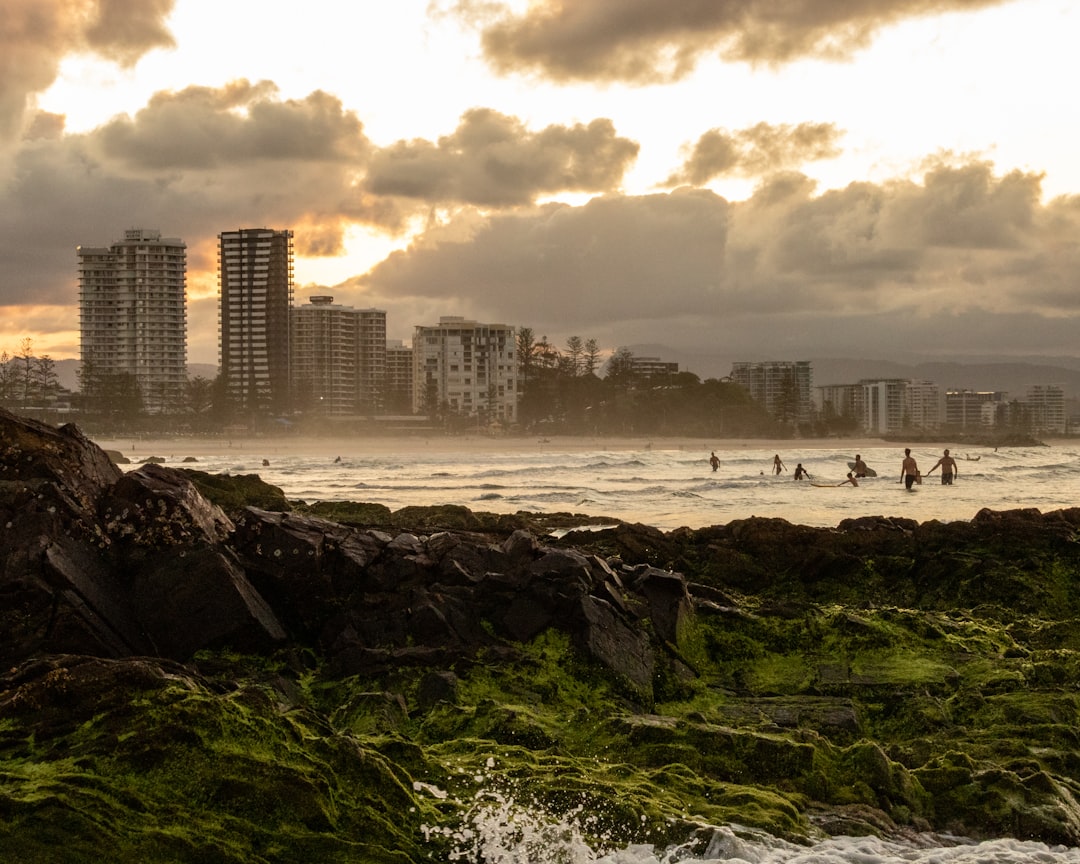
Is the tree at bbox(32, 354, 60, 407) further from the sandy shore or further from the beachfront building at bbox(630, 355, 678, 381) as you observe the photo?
the beachfront building at bbox(630, 355, 678, 381)

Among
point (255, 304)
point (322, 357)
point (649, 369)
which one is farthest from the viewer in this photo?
point (322, 357)

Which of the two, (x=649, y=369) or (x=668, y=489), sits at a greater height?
(x=649, y=369)

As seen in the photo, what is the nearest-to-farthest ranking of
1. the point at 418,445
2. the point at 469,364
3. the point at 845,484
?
the point at 845,484
the point at 418,445
the point at 469,364

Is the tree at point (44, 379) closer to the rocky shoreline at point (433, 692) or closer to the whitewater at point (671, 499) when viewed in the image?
the whitewater at point (671, 499)

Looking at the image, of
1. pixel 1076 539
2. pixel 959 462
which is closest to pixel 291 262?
pixel 959 462

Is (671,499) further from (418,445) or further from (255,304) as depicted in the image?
(255,304)

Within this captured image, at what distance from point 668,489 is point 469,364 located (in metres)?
151

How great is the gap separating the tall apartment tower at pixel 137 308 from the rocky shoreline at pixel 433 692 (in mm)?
186461

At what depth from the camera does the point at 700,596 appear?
10.7 m

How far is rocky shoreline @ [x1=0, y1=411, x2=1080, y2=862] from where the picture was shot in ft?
16.3

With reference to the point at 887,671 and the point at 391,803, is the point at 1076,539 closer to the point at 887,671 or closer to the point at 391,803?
the point at 887,671

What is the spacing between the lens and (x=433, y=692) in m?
7.33

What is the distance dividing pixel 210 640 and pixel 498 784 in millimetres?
3340

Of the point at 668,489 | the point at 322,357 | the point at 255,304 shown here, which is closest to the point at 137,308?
the point at 255,304
